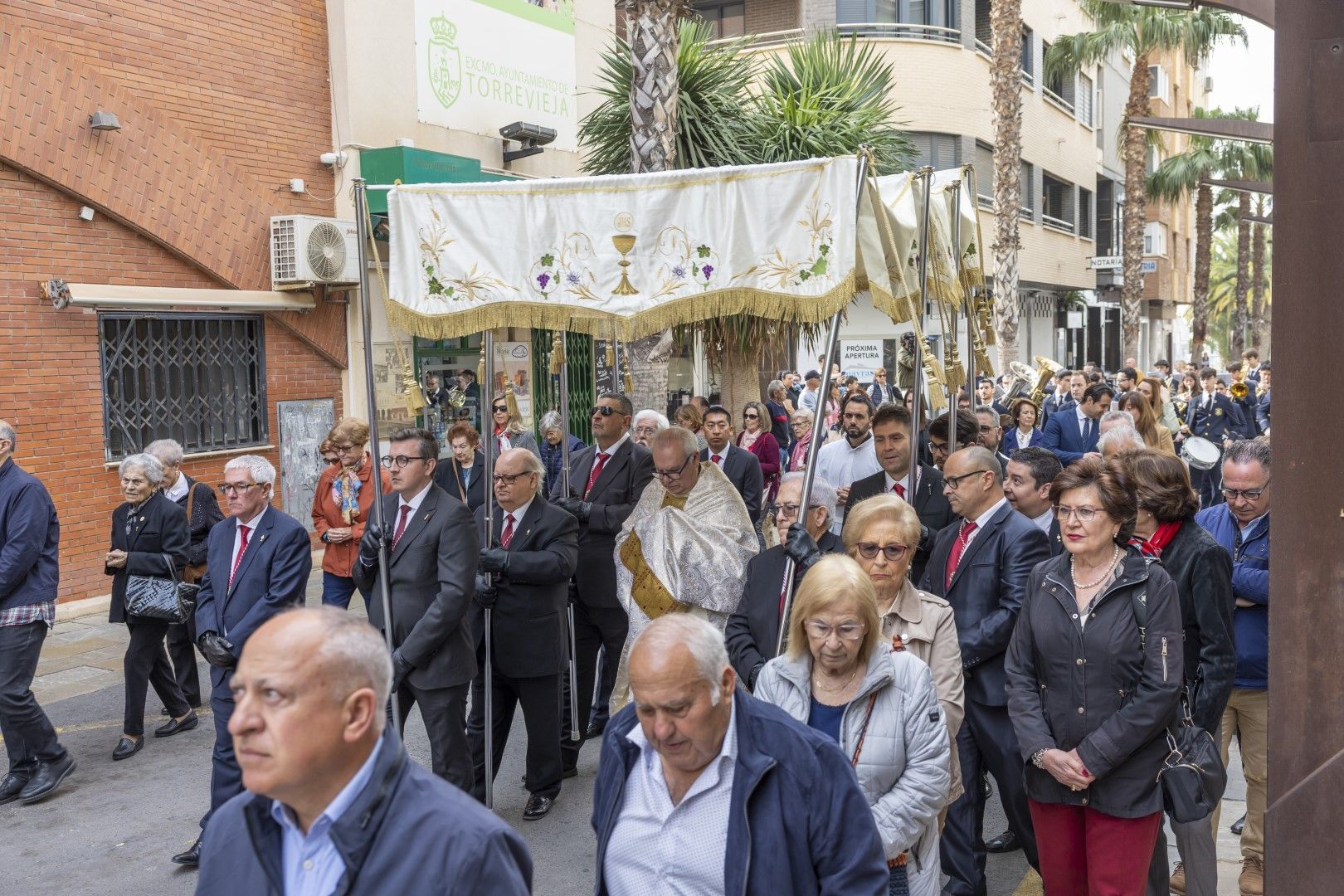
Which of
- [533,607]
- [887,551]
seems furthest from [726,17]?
[887,551]

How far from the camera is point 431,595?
561cm

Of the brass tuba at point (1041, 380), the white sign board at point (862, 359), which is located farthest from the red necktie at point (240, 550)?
the white sign board at point (862, 359)

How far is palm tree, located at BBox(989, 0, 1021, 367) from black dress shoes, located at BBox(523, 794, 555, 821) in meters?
16.7

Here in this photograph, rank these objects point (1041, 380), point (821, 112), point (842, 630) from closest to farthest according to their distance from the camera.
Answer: point (842, 630) < point (1041, 380) < point (821, 112)

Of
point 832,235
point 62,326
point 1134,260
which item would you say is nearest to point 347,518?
point 832,235

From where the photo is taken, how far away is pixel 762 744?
2.78 meters

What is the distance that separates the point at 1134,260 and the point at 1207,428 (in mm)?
15762

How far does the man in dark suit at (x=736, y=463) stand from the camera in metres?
8.72

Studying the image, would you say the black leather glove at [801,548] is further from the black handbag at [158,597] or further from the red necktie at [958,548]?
the black handbag at [158,597]

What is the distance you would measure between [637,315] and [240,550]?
85.8 inches

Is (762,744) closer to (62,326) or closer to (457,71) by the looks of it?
(62,326)

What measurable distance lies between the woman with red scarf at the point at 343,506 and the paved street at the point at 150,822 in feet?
3.62

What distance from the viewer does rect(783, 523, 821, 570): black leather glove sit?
468 cm

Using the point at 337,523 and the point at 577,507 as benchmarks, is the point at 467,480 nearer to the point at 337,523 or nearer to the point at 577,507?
the point at 337,523
